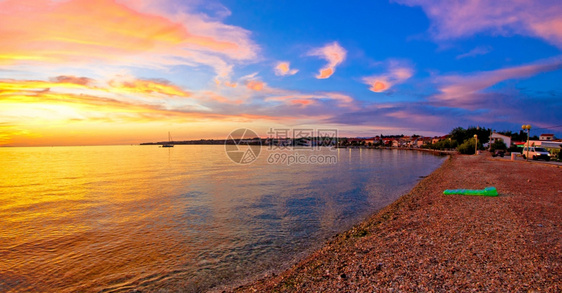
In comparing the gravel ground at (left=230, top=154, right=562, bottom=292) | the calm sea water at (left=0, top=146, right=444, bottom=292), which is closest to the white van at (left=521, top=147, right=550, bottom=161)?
the calm sea water at (left=0, top=146, right=444, bottom=292)

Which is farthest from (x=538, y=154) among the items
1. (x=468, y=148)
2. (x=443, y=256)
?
(x=443, y=256)

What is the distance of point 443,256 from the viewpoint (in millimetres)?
6555

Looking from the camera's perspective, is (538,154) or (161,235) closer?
(161,235)

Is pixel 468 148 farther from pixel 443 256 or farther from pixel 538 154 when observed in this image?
pixel 443 256

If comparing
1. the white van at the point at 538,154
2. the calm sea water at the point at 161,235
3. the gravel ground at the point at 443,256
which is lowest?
the calm sea water at the point at 161,235

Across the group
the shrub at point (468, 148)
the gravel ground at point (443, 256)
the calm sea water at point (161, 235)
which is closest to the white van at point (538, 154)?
the calm sea water at point (161, 235)

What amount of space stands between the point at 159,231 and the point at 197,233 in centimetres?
183

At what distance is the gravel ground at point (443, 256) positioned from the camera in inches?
209

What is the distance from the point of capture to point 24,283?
7.48 meters

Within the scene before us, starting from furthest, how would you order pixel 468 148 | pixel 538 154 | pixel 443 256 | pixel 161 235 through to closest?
pixel 468 148 → pixel 538 154 → pixel 161 235 → pixel 443 256

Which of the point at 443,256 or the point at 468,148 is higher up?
the point at 468,148

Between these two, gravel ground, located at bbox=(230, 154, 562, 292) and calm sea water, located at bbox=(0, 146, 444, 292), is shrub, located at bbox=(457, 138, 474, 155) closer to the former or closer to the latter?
calm sea water, located at bbox=(0, 146, 444, 292)

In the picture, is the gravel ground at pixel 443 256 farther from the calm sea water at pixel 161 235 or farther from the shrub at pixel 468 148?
the shrub at pixel 468 148

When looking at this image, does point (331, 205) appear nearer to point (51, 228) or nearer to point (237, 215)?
point (237, 215)
